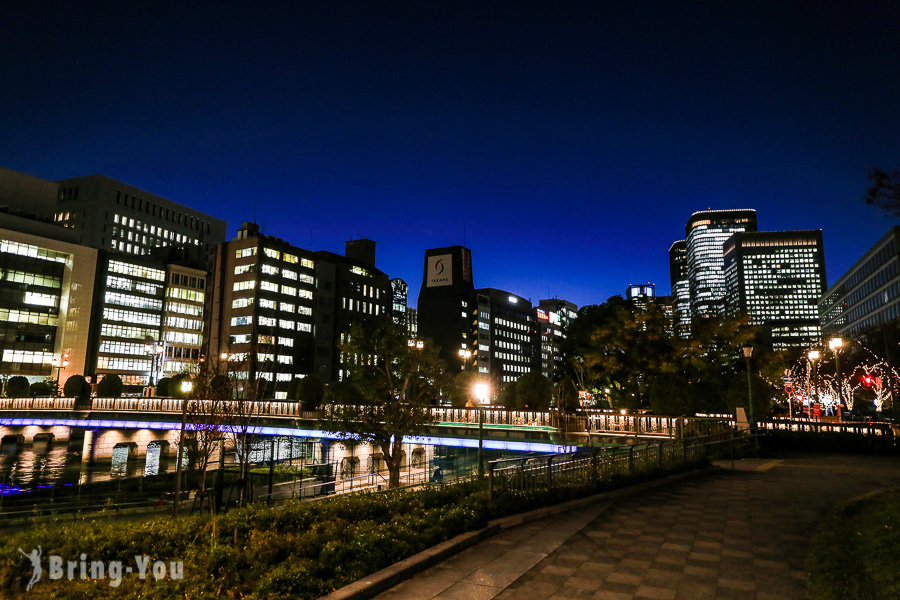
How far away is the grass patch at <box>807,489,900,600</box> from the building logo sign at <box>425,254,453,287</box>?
14035 centimetres

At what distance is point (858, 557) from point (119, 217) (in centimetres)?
15039

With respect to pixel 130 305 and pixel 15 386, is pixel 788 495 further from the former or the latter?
pixel 130 305

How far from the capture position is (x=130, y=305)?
105812 millimetres

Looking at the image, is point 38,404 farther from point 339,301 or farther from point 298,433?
point 339,301

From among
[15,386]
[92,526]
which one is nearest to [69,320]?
[15,386]

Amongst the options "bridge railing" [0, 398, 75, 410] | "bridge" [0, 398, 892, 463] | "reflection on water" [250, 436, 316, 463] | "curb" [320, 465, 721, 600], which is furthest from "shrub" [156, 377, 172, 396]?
"curb" [320, 465, 721, 600]

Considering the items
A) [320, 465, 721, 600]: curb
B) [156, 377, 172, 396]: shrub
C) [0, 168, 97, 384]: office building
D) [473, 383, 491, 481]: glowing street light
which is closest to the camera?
[320, 465, 721, 600]: curb

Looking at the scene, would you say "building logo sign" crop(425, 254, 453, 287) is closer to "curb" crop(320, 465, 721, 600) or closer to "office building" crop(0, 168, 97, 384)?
"office building" crop(0, 168, 97, 384)

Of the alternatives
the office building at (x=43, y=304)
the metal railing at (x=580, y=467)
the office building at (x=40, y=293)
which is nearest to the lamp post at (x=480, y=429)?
the metal railing at (x=580, y=467)

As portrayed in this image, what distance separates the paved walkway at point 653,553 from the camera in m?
7.81

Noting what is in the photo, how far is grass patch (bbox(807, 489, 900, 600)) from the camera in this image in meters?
7.23

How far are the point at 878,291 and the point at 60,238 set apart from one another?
14242cm

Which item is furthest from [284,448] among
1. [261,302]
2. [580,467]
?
[580,467]

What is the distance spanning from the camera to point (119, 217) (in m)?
132
